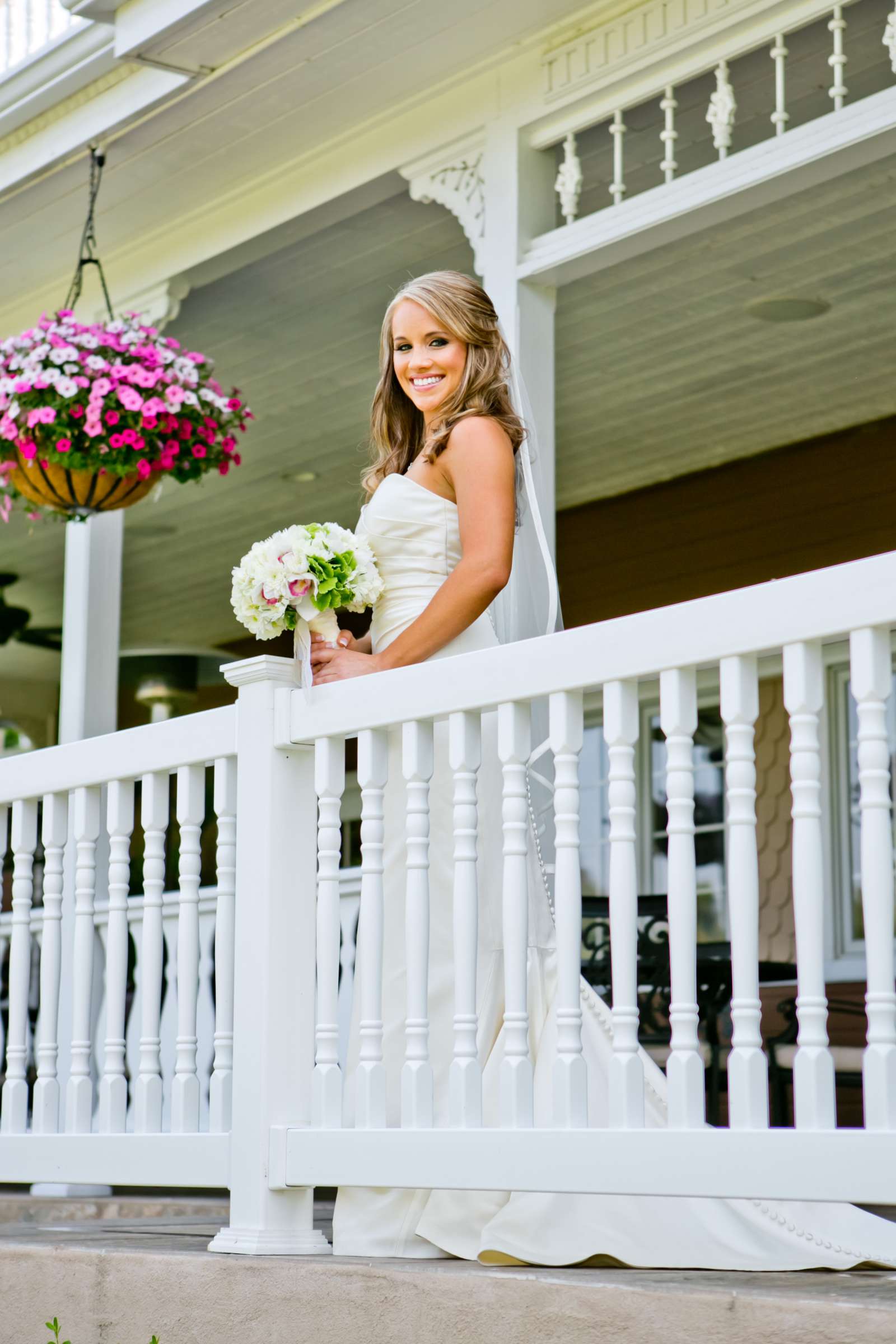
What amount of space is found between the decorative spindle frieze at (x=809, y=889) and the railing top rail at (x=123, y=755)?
118 cm

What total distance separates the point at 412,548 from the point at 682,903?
3.54 ft

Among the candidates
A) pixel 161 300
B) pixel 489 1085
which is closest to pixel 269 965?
pixel 489 1085

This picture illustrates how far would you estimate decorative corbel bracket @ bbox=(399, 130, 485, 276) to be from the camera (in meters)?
4.97

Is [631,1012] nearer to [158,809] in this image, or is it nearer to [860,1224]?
[860,1224]

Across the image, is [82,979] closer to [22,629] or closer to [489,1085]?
[489,1085]

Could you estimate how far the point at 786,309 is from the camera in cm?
626

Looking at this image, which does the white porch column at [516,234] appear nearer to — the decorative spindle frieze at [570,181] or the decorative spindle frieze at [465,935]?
the decorative spindle frieze at [570,181]

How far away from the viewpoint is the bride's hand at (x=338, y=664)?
121 inches

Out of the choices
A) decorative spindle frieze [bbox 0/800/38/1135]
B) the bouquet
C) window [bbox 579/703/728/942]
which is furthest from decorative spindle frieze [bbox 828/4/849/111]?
window [bbox 579/703/728/942]

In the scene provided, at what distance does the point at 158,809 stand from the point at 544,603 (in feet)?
3.04

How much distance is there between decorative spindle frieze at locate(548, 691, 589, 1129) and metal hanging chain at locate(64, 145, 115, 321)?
11.0 ft

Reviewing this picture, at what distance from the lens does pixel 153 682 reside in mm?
11273

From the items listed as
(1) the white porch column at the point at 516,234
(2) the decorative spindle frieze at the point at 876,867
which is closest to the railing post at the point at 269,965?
(2) the decorative spindle frieze at the point at 876,867

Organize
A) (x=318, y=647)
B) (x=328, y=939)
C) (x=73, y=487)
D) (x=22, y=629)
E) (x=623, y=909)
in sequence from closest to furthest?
(x=623, y=909), (x=328, y=939), (x=318, y=647), (x=73, y=487), (x=22, y=629)
